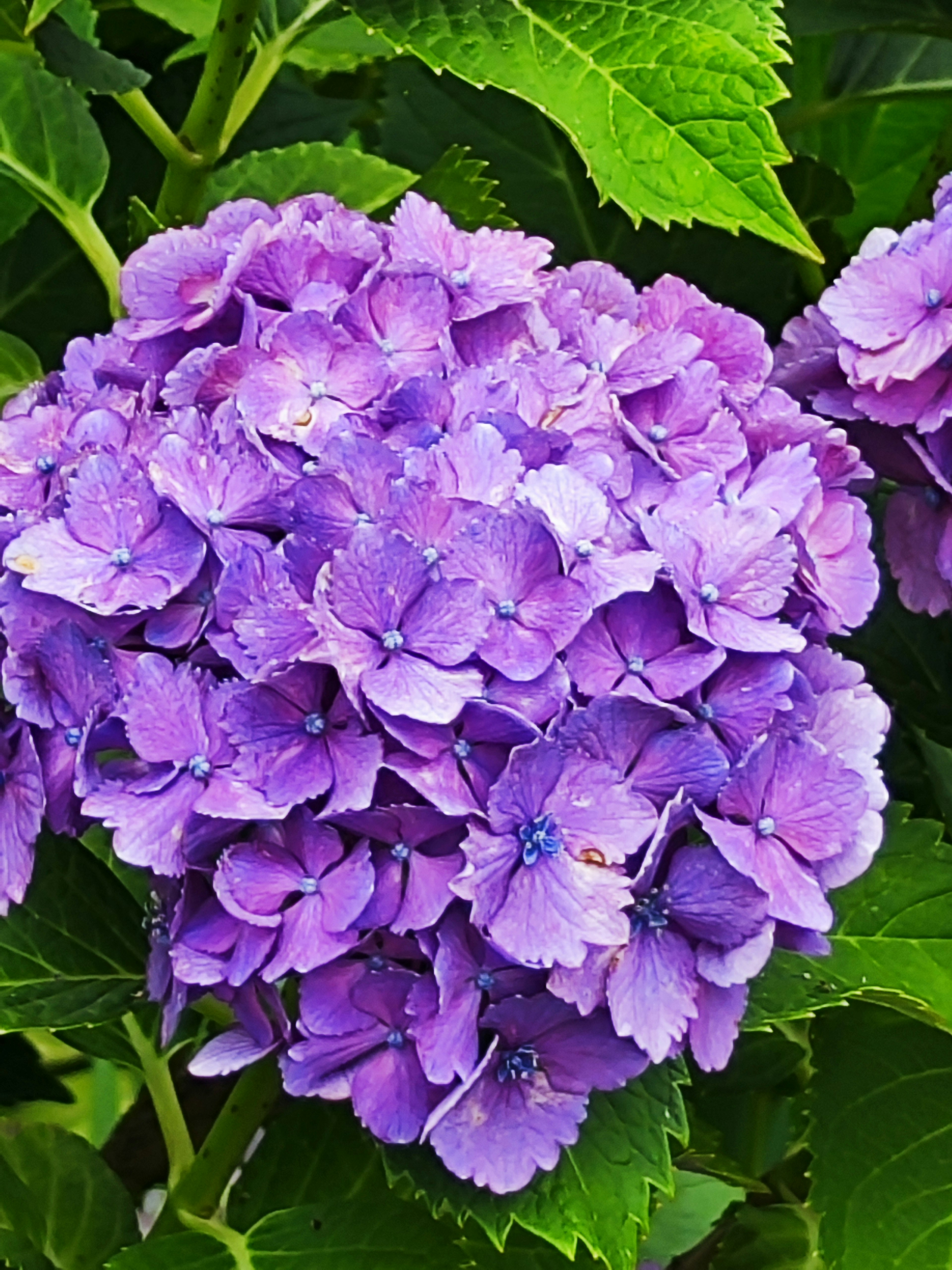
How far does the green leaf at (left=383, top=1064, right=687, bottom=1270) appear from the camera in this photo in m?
Answer: 0.46

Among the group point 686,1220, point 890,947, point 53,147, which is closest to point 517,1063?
point 890,947

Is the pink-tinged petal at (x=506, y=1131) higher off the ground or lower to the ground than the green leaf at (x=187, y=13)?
lower

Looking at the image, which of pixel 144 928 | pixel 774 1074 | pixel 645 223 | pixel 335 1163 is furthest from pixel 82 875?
pixel 645 223

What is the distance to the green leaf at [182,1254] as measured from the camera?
0.57 meters

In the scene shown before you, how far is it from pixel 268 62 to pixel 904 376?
0.34 metres

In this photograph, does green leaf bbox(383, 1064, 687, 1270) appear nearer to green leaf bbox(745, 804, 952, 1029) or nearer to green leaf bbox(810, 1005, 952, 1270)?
green leaf bbox(745, 804, 952, 1029)

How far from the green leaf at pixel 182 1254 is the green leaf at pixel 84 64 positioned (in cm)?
49

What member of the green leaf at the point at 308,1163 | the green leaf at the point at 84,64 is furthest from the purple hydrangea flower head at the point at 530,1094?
the green leaf at the point at 84,64

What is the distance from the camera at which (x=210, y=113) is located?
0.64 metres

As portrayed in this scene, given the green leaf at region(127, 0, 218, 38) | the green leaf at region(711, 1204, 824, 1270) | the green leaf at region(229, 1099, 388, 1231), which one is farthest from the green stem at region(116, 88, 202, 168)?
the green leaf at region(711, 1204, 824, 1270)

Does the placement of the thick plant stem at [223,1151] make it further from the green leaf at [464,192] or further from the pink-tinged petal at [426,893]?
the green leaf at [464,192]

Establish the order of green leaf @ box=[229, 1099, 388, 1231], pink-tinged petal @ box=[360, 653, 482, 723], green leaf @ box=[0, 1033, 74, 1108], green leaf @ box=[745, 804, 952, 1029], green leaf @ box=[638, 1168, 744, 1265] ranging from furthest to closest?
green leaf @ box=[638, 1168, 744, 1265] < green leaf @ box=[0, 1033, 74, 1108] < green leaf @ box=[229, 1099, 388, 1231] < green leaf @ box=[745, 804, 952, 1029] < pink-tinged petal @ box=[360, 653, 482, 723]

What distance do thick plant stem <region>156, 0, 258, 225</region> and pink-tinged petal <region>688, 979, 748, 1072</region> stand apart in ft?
1.42

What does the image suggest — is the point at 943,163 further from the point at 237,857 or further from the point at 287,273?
the point at 237,857
